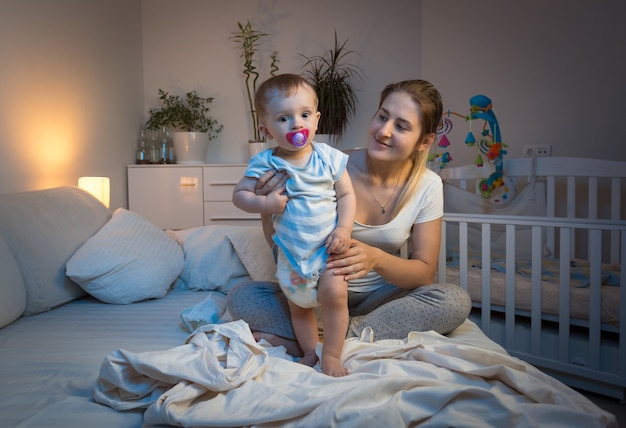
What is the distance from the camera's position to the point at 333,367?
1.15m

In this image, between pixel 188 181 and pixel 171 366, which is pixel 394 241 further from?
pixel 188 181

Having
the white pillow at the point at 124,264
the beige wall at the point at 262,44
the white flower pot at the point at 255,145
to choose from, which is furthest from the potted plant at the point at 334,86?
the white pillow at the point at 124,264

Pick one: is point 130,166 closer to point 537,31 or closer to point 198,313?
point 198,313

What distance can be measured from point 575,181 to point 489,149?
498mm

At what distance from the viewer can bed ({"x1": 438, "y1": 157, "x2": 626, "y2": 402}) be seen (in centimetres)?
187

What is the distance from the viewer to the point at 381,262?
1.36 m

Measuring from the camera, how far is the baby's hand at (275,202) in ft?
4.00

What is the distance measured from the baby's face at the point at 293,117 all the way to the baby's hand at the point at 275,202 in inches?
4.8

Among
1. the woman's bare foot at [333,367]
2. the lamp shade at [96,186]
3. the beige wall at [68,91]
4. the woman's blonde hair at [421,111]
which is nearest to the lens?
the woman's bare foot at [333,367]

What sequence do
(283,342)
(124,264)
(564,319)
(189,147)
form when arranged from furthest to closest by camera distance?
(189,147), (564,319), (124,264), (283,342)

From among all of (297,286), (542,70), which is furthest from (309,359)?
(542,70)

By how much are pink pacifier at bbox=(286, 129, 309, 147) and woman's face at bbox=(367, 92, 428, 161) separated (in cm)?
34

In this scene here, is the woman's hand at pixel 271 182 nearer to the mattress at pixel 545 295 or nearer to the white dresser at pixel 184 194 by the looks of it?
the mattress at pixel 545 295

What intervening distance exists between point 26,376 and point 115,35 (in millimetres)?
2823
